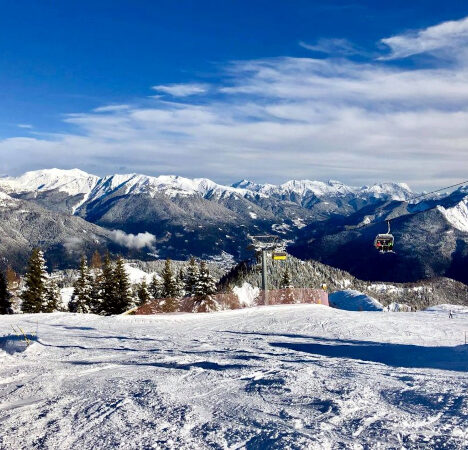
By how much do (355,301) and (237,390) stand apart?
408 ft

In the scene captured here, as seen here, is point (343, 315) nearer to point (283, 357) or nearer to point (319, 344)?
point (319, 344)

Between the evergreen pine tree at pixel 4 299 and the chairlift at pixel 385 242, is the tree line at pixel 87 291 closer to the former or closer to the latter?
the evergreen pine tree at pixel 4 299

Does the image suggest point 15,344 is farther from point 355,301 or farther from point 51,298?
point 355,301

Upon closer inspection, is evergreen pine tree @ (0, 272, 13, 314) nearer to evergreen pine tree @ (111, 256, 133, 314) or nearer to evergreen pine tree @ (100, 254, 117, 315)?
evergreen pine tree @ (100, 254, 117, 315)

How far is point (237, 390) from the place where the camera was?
9.84m

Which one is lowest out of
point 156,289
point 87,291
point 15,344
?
point 156,289

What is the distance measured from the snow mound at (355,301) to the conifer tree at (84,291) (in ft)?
263

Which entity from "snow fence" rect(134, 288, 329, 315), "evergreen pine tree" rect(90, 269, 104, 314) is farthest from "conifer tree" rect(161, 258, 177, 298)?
"snow fence" rect(134, 288, 329, 315)

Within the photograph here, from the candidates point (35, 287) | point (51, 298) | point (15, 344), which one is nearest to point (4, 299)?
point (35, 287)

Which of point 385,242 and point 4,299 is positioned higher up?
point 385,242

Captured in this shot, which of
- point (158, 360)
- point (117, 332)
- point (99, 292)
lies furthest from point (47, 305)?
point (158, 360)

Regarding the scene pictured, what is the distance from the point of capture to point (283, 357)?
13555 mm

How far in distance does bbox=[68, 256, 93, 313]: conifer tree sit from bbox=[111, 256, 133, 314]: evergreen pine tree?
405cm

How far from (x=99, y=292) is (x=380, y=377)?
138 ft
